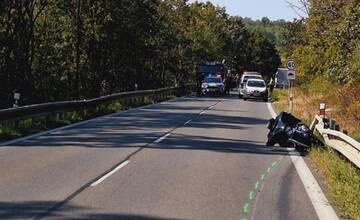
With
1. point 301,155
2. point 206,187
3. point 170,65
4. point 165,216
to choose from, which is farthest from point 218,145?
point 170,65

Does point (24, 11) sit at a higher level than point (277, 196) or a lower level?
higher

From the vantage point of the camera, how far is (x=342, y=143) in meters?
12.6

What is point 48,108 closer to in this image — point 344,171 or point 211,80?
point 344,171

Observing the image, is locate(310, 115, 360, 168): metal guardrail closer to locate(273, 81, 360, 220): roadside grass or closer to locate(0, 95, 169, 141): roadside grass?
locate(273, 81, 360, 220): roadside grass

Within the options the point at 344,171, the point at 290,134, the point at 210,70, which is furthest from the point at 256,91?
the point at 344,171

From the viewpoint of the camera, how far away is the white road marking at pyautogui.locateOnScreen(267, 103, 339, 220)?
328 inches

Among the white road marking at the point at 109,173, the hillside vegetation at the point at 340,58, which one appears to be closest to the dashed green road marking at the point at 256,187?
the white road marking at the point at 109,173

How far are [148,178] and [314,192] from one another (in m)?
2.69

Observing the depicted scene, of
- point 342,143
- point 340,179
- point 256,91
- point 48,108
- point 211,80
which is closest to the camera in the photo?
point 340,179

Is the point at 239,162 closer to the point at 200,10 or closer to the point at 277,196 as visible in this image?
the point at 277,196

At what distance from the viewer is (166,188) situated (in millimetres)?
9898

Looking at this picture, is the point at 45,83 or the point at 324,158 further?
the point at 45,83

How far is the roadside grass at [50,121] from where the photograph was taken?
17781 mm

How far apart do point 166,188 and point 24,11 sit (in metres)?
27.4
